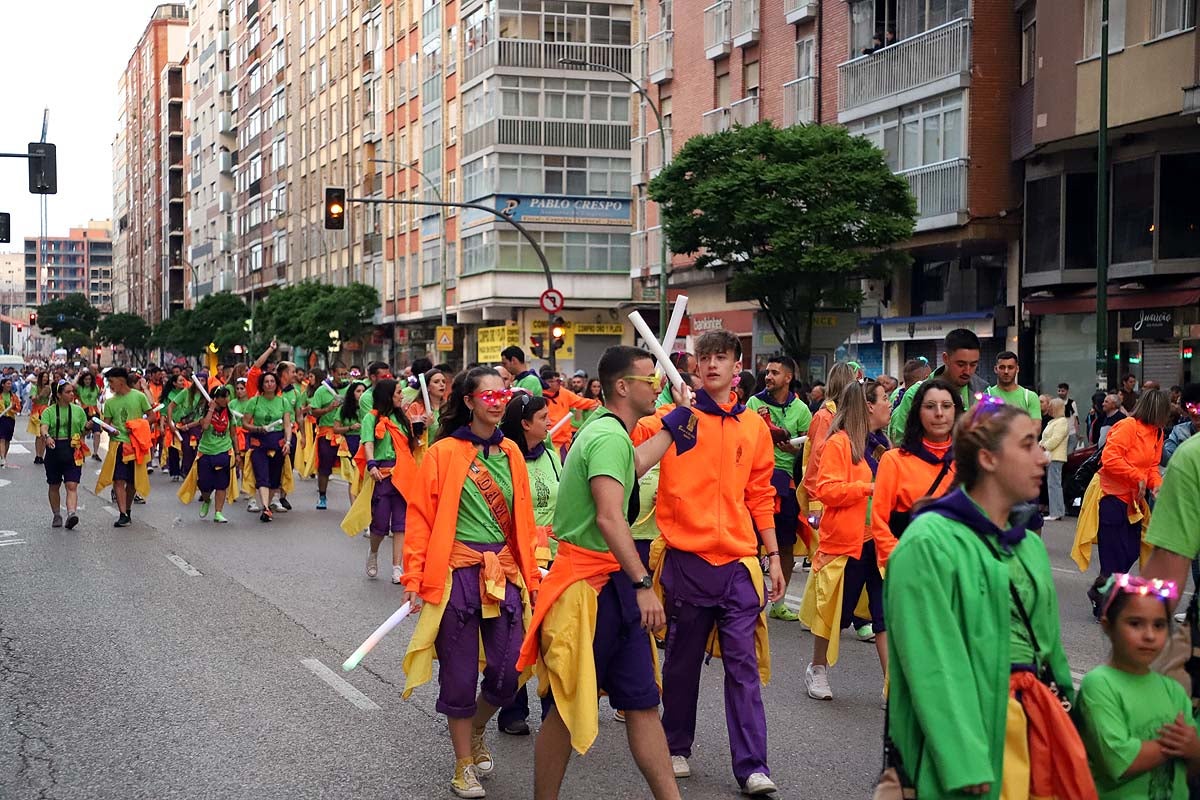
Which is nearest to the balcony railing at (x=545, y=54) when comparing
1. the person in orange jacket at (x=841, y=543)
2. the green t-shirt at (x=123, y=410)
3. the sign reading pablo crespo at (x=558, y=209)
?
the sign reading pablo crespo at (x=558, y=209)

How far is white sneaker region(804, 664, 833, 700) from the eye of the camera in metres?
8.03

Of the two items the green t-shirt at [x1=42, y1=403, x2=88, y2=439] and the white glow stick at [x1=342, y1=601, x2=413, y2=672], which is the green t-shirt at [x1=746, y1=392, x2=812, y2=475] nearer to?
the white glow stick at [x1=342, y1=601, x2=413, y2=672]

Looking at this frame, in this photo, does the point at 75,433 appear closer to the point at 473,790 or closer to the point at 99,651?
the point at 99,651

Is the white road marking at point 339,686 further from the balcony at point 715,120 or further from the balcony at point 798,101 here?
the balcony at point 715,120

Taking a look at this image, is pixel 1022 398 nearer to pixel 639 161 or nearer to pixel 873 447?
pixel 873 447

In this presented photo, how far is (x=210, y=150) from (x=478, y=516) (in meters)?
106

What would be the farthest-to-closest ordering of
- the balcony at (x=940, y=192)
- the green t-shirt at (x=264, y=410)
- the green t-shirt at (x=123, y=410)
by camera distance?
the balcony at (x=940, y=192) → the green t-shirt at (x=264, y=410) → the green t-shirt at (x=123, y=410)

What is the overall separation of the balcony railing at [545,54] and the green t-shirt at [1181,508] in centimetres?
4628

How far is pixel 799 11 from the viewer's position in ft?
112

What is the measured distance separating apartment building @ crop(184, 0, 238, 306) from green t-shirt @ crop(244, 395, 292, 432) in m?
83.7

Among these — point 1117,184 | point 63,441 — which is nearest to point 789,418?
point 63,441

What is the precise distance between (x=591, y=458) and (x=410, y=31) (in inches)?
2317

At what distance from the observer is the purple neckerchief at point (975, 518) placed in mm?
3619

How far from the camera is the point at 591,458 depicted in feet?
17.8
